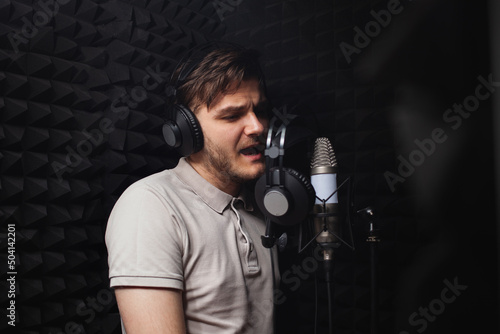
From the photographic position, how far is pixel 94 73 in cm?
129

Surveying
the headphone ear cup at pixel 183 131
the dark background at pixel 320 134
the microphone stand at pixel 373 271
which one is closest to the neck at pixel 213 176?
the headphone ear cup at pixel 183 131

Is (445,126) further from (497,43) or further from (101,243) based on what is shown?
(101,243)

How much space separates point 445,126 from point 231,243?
0.81 m

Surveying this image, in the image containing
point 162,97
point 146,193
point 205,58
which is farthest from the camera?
point 162,97

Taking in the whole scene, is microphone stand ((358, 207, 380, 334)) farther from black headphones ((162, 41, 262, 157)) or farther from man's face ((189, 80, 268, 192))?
black headphones ((162, 41, 262, 157))

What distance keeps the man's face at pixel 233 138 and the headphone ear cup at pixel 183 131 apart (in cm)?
6

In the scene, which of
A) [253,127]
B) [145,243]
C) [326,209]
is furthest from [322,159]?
[145,243]

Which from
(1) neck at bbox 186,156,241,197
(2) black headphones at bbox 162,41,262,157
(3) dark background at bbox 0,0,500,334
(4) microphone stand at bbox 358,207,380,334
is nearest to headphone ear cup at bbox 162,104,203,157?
(2) black headphones at bbox 162,41,262,157

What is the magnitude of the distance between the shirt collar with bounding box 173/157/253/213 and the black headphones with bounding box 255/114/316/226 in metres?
0.24

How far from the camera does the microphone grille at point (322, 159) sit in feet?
3.51

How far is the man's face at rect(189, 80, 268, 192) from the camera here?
3.94 ft

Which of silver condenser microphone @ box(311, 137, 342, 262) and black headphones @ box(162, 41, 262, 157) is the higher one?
black headphones @ box(162, 41, 262, 157)

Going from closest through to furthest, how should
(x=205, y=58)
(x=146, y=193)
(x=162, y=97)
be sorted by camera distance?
(x=146, y=193) < (x=205, y=58) < (x=162, y=97)

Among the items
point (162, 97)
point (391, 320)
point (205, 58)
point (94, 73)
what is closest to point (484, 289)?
point (391, 320)
